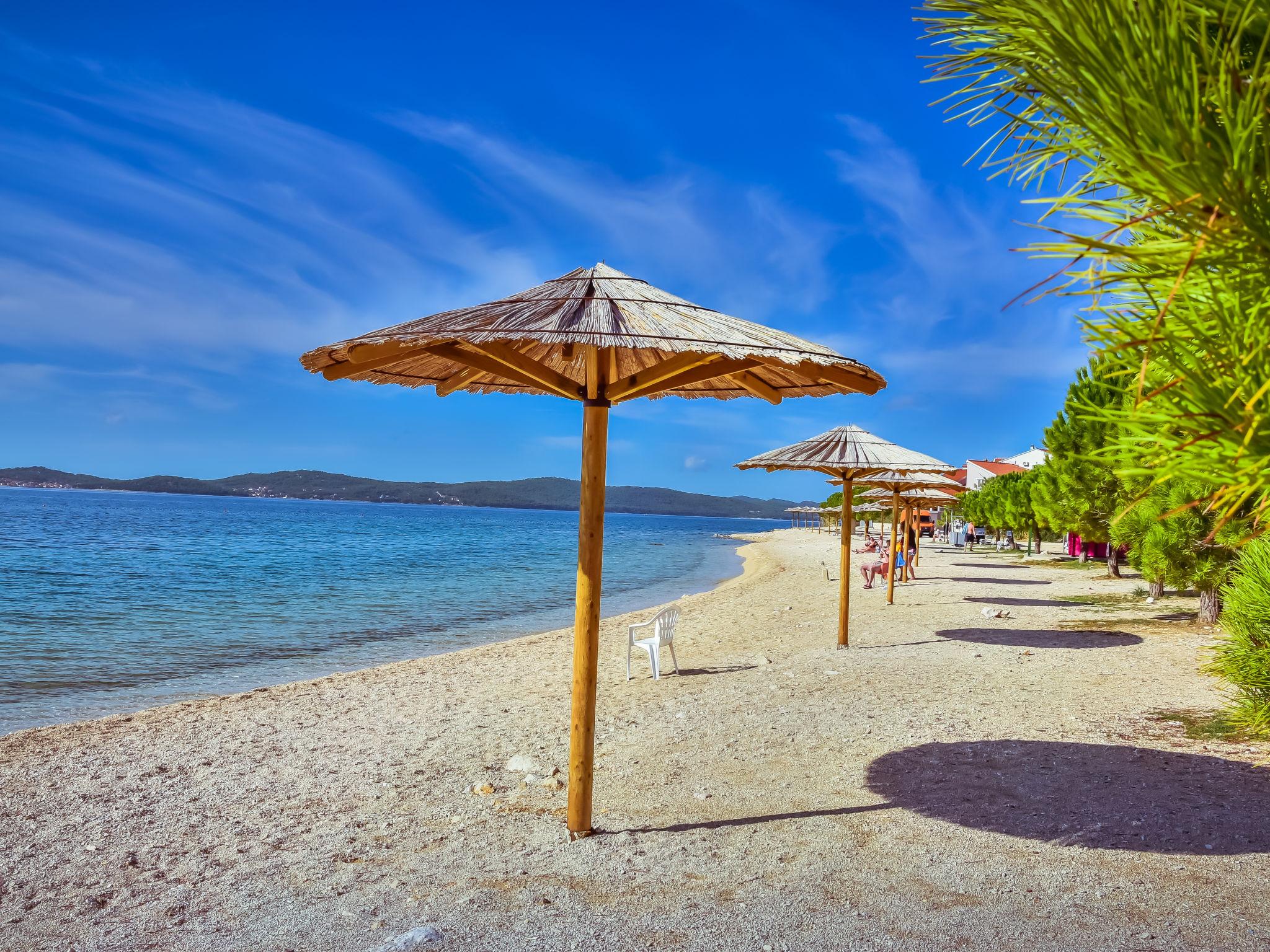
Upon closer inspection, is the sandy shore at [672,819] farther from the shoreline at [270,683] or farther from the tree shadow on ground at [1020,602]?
the tree shadow on ground at [1020,602]

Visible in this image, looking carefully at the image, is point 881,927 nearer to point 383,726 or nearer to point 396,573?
point 383,726

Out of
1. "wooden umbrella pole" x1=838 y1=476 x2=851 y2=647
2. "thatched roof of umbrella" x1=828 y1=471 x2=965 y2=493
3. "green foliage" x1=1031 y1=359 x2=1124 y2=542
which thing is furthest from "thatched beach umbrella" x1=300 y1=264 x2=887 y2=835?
"green foliage" x1=1031 y1=359 x2=1124 y2=542

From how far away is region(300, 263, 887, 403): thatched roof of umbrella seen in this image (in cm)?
336

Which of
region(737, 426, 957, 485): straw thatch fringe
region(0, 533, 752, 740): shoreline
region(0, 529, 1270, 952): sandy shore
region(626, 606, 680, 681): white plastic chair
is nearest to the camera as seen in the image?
region(0, 529, 1270, 952): sandy shore

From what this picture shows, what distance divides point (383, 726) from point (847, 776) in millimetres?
4016

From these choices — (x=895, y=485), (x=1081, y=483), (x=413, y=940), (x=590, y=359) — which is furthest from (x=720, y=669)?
(x=1081, y=483)

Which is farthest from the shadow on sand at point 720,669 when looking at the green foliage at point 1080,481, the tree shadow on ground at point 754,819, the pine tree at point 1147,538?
the green foliage at point 1080,481

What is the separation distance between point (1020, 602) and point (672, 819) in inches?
514

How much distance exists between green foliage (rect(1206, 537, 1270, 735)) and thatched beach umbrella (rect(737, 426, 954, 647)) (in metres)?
3.77

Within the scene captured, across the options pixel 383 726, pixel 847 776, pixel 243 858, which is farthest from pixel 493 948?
pixel 383 726

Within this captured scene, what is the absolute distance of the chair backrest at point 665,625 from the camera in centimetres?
866

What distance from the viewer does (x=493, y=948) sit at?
9.70ft

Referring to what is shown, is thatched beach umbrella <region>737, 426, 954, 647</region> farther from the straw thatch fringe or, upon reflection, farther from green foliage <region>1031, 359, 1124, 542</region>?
green foliage <region>1031, 359, 1124, 542</region>

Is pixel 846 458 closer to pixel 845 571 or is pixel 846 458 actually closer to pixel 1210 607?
pixel 845 571
